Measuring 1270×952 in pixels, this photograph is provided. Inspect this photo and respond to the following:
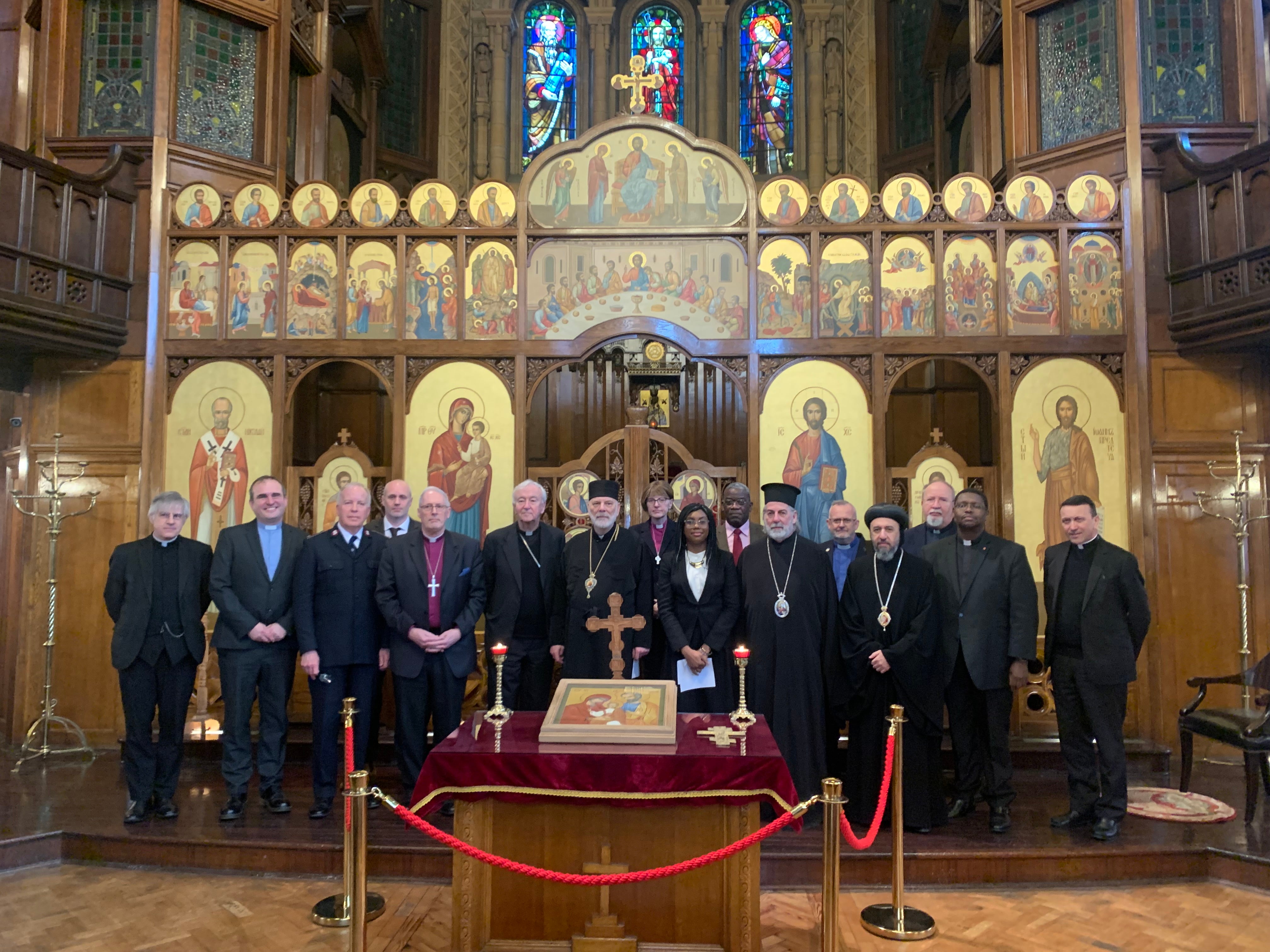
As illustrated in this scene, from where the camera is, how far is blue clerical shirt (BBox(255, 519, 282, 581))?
5.96 meters

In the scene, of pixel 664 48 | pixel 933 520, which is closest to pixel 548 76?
pixel 664 48

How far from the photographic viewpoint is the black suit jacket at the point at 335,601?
5.83 meters

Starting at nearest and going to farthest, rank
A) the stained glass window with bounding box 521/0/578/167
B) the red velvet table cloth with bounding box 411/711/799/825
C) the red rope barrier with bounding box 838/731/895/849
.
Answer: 1. the red velvet table cloth with bounding box 411/711/799/825
2. the red rope barrier with bounding box 838/731/895/849
3. the stained glass window with bounding box 521/0/578/167

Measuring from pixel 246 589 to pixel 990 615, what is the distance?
476cm

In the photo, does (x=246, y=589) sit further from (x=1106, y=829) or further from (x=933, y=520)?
(x=1106, y=829)

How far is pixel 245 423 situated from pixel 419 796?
5272mm

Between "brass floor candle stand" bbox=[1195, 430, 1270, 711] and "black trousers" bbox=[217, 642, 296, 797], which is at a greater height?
"brass floor candle stand" bbox=[1195, 430, 1270, 711]

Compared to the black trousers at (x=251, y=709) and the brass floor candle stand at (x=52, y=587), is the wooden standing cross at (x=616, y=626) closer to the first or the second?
the black trousers at (x=251, y=709)

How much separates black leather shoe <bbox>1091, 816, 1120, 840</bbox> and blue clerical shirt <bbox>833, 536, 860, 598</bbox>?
6.80 ft

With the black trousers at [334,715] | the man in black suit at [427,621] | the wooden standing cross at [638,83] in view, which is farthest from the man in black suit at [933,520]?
the wooden standing cross at [638,83]

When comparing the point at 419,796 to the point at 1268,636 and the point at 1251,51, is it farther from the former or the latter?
the point at 1251,51

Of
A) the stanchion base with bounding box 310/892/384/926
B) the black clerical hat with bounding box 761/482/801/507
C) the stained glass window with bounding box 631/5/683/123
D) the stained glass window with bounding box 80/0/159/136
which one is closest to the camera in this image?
the stanchion base with bounding box 310/892/384/926

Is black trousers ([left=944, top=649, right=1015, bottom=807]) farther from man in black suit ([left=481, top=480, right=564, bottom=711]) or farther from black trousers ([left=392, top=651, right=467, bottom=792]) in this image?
black trousers ([left=392, top=651, right=467, bottom=792])

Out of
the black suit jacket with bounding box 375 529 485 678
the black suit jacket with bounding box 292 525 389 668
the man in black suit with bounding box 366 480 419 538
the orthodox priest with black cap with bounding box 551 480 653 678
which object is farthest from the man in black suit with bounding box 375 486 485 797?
the orthodox priest with black cap with bounding box 551 480 653 678
